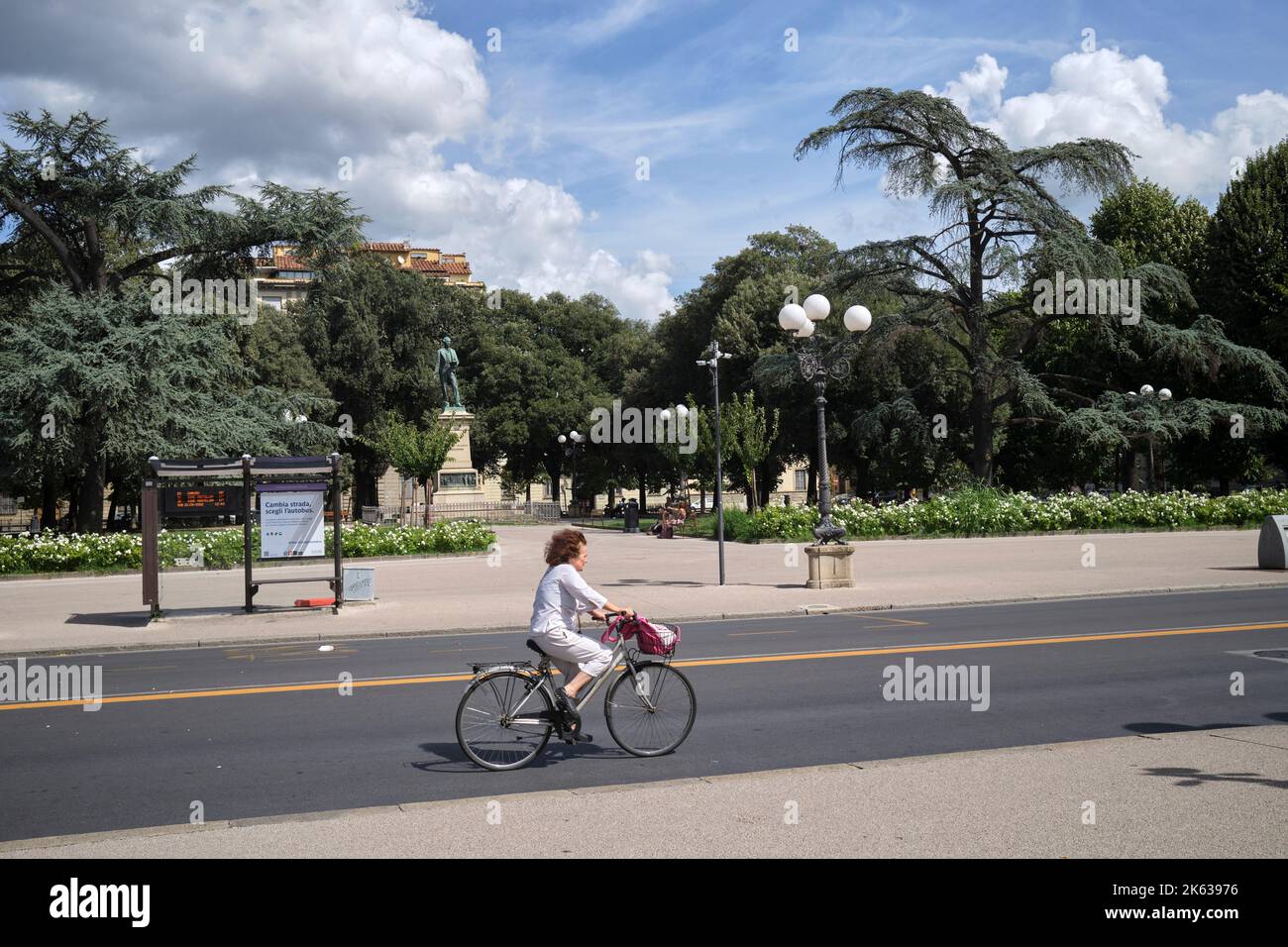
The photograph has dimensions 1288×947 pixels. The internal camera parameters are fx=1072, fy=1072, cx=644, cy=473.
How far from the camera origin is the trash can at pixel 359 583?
61.5 ft

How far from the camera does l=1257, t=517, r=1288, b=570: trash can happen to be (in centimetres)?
2192

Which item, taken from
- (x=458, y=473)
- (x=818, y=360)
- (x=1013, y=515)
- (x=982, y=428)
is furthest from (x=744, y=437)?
(x=818, y=360)

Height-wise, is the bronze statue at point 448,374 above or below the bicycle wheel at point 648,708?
above

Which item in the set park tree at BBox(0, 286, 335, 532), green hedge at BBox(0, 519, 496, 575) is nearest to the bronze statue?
park tree at BBox(0, 286, 335, 532)

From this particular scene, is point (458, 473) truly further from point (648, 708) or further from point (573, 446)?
point (648, 708)

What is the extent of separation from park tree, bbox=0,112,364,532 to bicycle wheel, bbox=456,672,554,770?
29096mm

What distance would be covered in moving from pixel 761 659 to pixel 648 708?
190 inches

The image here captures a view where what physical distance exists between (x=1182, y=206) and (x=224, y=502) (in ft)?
176

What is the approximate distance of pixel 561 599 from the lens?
23.6 ft

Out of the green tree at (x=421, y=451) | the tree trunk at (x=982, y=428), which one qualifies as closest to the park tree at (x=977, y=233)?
the tree trunk at (x=982, y=428)

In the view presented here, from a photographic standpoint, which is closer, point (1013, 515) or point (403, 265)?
point (1013, 515)

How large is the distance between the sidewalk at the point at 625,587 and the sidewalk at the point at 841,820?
32.5ft

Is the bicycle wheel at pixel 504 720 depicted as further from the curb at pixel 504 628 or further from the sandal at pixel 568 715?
the curb at pixel 504 628

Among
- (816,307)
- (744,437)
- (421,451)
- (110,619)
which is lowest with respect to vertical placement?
(110,619)
